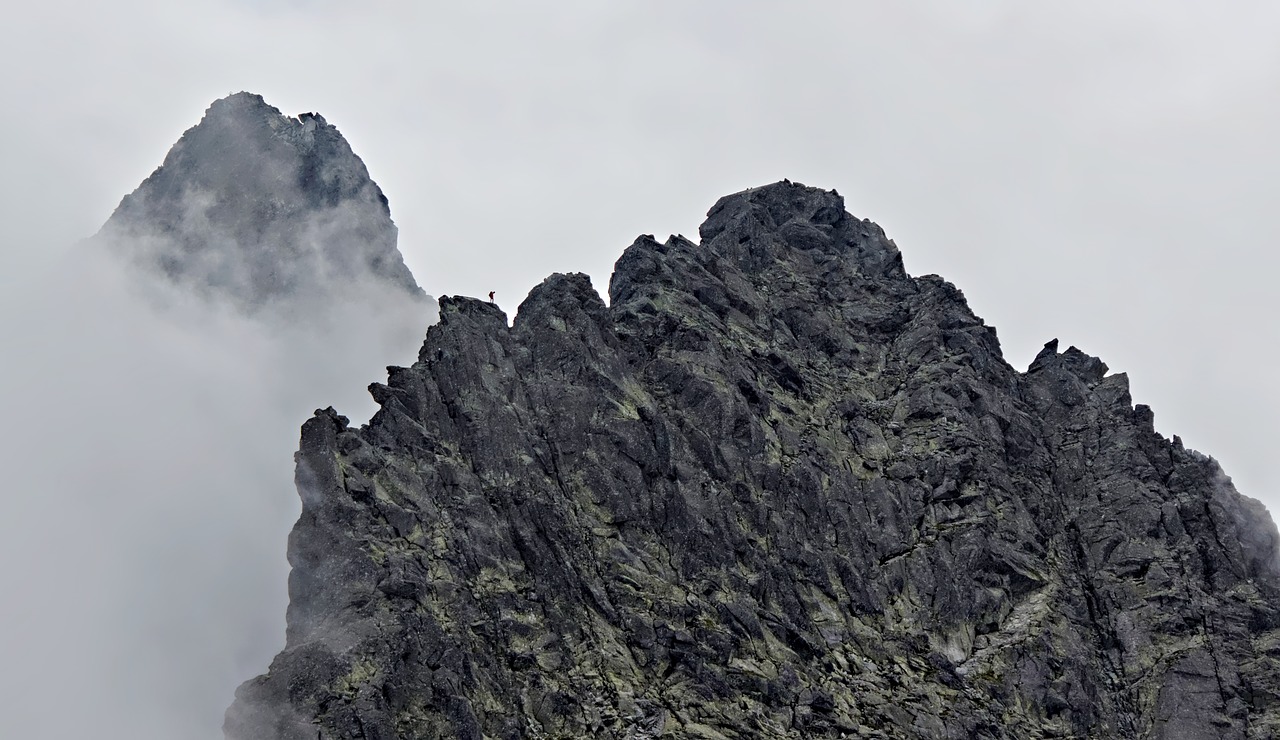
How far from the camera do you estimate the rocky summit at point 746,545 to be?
102 m

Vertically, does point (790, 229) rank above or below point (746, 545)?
above

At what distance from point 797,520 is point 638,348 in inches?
967

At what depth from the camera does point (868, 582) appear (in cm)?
12062

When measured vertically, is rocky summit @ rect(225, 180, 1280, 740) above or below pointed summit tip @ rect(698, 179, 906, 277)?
below

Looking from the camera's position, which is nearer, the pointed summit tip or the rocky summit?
the rocky summit

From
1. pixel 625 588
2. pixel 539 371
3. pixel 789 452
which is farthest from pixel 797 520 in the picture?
pixel 539 371

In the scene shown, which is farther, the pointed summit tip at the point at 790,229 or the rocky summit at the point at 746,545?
the pointed summit tip at the point at 790,229

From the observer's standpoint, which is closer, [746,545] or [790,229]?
[746,545]

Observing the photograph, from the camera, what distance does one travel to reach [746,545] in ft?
390

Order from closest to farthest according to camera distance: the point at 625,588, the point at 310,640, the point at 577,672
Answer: the point at 310,640
the point at 577,672
the point at 625,588

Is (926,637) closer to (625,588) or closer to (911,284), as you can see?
(625,588)

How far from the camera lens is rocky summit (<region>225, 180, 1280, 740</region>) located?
102250 mm

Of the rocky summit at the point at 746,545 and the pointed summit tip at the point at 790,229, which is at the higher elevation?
the pointed summit tip at the point at 790,229

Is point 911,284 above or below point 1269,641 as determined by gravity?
above
